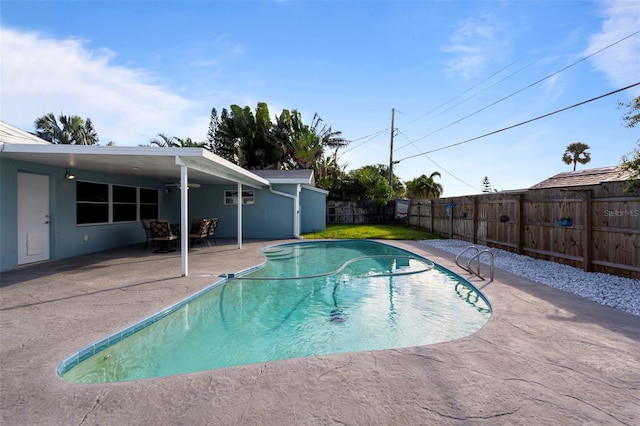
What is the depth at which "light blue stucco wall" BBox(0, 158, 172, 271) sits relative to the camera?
7.17 m

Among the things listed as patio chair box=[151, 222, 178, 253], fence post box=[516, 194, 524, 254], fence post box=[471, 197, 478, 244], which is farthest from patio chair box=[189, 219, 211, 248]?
fence post box=[516, 194, 524, 254]

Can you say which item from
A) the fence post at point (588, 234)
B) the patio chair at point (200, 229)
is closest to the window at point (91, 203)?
the patio chair at point (200, 229)

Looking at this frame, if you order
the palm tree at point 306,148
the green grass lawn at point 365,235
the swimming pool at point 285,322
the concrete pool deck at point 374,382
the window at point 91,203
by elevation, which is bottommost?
the swimming pool at point 285,322

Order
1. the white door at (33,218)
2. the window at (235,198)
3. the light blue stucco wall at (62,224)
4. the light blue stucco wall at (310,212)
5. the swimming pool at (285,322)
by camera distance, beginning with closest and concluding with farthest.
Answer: the swimming pool at (285,322), the light blue stucco wall at (62,224), the white door at (33,218), the window at (235,198), the light blue stucco wall at (310,212)

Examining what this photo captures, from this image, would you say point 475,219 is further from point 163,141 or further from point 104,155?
point 163,141

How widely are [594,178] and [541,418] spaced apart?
34.4 feet

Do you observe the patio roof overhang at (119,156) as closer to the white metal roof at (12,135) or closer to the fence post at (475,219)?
the white metal roof at (12,135)

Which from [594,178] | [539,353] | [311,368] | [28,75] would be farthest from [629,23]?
[28,75]

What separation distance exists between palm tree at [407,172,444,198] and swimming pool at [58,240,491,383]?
2171 cm

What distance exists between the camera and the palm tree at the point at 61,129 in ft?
89.1

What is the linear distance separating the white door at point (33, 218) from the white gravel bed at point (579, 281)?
36.5ft

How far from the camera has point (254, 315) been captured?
5.38m

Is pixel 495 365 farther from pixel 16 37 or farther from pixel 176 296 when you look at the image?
pixel 16 37

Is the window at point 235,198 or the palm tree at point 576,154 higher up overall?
the palm tree at point 576,154
